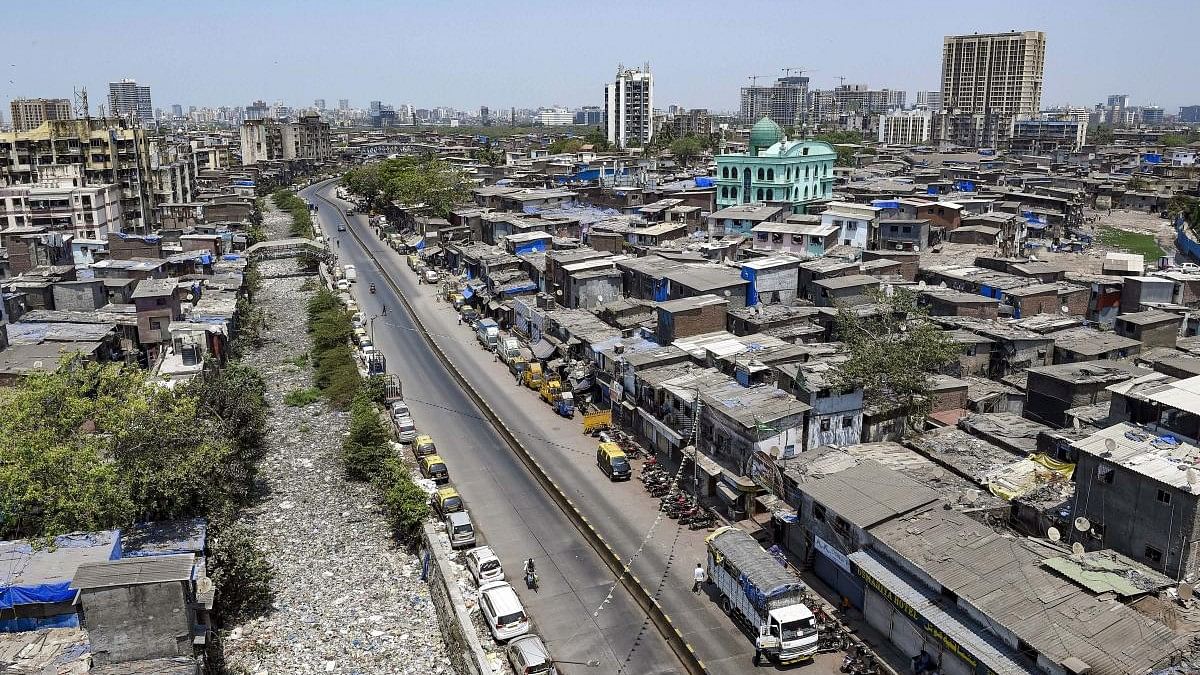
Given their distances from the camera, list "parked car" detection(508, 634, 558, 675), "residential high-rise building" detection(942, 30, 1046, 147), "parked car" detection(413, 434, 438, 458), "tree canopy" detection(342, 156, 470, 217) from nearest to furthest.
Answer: "parked car" detection(508, 634, 558, 675) → "parked car" detection(413, 434, 438, 458) → "tree canopy" detection(342, 156, 470, 217) → "residential high-rise building" detection(942, 30, 1046, 147)

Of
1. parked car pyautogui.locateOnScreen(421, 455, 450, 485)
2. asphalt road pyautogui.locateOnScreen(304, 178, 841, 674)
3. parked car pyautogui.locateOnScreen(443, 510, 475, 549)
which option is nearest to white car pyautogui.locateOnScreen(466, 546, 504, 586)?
parked car pyautogui.locateOnScreen(443, 510, 475, 549)

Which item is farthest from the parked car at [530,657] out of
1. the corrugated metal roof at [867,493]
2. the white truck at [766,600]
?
the corrugated metal roof at [867,493]

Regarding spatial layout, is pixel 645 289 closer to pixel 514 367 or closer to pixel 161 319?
pixel 514 367

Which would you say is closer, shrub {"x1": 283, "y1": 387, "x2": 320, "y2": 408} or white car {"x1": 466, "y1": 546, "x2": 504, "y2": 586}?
white car {"x1": 466, "y1": 546, "x2": 504, "y2": 586}

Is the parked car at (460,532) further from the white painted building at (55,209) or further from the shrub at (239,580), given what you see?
the white painted building at (55,209)

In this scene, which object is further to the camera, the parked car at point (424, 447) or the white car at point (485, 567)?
the parked car at point (424, 447)

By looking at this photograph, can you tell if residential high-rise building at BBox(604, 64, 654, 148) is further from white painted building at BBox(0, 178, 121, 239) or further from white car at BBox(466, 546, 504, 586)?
white car at BBox(466, 546, 504, 586)

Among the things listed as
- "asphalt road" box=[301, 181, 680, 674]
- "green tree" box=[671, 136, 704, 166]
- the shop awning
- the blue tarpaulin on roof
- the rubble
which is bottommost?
the rubble
